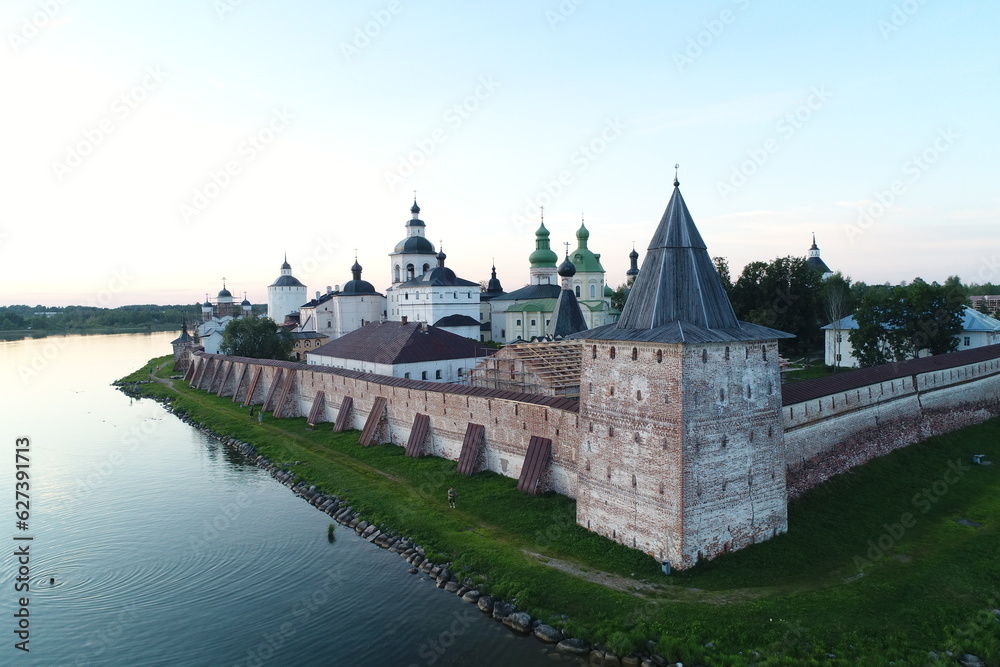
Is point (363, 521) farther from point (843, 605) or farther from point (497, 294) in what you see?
point (497, 294)

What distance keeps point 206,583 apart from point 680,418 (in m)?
9.92

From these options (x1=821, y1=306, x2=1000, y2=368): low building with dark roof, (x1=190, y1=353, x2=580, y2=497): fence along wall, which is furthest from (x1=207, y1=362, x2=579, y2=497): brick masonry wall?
(x1=821, y1=306, x2=1000, y2=368): low building with dark roof

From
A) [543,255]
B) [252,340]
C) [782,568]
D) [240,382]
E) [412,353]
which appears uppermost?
[543,255]

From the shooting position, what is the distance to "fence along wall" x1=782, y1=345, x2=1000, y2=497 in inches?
593

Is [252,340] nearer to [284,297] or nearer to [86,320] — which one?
[284,297]

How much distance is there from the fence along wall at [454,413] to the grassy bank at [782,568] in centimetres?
74

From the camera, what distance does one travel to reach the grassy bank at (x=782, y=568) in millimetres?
9789

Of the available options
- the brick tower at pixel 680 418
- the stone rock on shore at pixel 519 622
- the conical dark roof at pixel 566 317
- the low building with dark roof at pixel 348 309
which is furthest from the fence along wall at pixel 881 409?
the low building with dark roof at pixel 348 309

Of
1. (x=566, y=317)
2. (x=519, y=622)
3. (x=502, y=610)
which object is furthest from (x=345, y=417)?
(x=519, y=622)

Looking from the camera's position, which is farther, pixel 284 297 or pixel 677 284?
pixel 284 297

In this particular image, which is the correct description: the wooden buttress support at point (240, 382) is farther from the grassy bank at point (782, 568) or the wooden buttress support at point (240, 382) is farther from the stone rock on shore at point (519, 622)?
the stone rock on shore at point (519, 622)

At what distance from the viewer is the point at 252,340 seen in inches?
1566

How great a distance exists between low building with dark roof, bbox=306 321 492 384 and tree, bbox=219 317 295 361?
9172 millimetres

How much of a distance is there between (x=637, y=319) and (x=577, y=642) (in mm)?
5974
